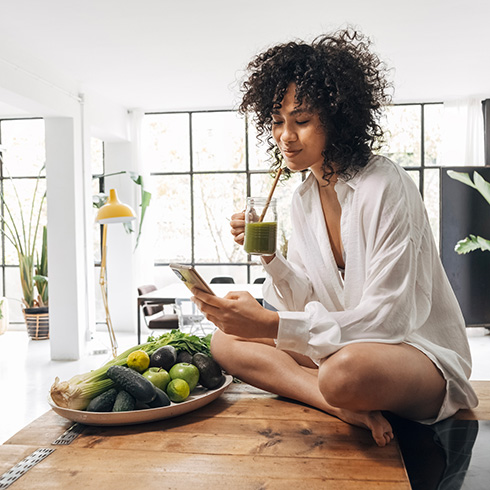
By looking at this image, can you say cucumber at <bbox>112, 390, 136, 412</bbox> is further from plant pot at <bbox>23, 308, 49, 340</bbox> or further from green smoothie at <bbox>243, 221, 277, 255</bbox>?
plant pot at <bbox>23, 308, 49, 340</bbox>

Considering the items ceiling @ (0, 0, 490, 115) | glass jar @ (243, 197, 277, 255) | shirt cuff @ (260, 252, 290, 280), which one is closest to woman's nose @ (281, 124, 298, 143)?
glass jar @ (243, 197, 277, 255)

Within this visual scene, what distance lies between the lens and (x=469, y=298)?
6824mm

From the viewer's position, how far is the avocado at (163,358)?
1981 millimetres

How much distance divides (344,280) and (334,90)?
0.60 metres

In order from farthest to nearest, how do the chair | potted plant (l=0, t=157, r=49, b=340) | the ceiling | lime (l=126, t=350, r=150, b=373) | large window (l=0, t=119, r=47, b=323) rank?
large window (l=0, t=119, r=47, b=323), potted plant (l=0, t=157, r=49, b=340), the chair, the ceiling, lime (l=126, t=350, r=150, b=373)

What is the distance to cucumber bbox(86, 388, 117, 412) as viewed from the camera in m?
1.74

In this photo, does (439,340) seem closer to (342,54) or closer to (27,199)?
(342,54)

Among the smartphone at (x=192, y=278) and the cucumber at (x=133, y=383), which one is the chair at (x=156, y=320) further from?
the smartphone at (x=192, y=278)

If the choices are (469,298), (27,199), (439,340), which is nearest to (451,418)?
(439,340)

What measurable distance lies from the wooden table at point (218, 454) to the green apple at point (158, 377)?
0.39ft

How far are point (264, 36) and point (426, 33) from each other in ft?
4.62

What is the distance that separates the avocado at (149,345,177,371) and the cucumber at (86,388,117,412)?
235 mm

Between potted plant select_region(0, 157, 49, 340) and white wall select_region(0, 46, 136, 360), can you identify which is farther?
potted plant select_region(0, 157, 49, 340)

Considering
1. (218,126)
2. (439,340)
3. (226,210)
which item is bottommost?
(439,340)
